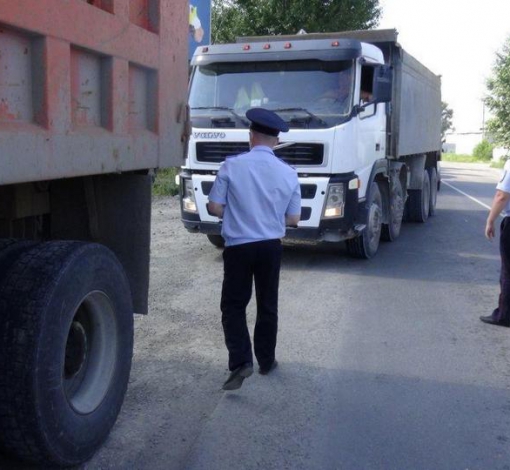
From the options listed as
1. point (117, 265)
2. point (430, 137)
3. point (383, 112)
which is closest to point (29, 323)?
point (117, 265)

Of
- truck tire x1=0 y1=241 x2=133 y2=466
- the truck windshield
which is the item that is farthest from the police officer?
the truck windshield

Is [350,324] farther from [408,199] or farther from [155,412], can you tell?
[408,199]

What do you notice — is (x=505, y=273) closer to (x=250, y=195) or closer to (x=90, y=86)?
(x=250, y=195)

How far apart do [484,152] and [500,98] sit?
108 feet

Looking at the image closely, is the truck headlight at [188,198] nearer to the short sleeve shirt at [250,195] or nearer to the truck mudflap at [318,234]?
the truck mudflap at [318,234]

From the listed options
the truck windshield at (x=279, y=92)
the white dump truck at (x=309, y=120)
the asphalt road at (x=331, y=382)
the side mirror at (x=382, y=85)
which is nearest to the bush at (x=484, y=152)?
the side mirror at (x=382, y=85)

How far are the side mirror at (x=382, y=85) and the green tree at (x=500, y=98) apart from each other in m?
32.1

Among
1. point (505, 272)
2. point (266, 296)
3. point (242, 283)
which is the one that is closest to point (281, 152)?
point (505, 272)

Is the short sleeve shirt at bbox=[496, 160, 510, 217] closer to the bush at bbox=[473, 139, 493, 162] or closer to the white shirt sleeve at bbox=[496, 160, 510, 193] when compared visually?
the white shirt sleeve at bbox=[496, 160, 510, 193]

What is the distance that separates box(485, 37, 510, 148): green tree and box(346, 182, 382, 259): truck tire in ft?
104

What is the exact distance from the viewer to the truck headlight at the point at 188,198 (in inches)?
332

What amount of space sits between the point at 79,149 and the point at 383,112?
7.09 meters

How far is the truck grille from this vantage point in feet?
25.6

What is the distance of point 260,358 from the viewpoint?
471 centimetres
